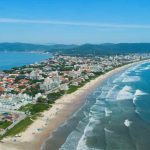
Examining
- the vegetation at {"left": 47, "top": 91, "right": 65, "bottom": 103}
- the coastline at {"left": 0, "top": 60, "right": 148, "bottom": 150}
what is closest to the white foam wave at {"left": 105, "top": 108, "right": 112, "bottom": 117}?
the coastline at {"left": 0, "top": 60, "right": 148, "bottom": 150}

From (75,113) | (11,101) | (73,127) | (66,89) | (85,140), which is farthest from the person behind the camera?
(66,89)

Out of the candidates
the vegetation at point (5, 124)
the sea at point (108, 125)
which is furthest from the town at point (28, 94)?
the sea at point (108, 125)

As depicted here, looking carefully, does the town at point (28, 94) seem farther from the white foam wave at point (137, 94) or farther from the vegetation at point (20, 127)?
the white foam wave at point (137, 94)

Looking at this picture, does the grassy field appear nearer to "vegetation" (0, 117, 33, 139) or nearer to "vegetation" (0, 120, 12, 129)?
"vegetation" (0, 120, 12, 129)

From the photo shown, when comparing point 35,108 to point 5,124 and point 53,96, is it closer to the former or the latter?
point 5,124

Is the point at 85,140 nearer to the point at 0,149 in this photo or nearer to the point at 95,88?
the point at 0,149

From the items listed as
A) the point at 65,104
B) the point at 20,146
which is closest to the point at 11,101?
the point at 65,104
